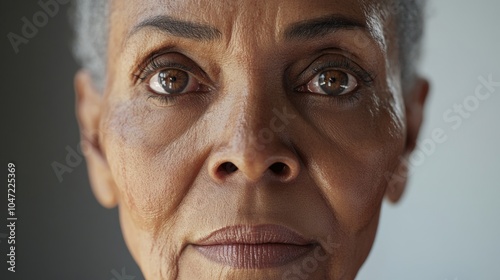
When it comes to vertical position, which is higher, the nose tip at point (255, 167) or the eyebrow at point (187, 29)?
the eyebrow at point (187, 29)

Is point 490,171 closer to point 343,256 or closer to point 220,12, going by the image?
point 343,256

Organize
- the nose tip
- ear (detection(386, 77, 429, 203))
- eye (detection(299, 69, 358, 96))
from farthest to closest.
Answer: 1. ear (detection(386, 77, 429, 203))
2. eye (detection(299, 69, 358, 96))
3. the nose tip

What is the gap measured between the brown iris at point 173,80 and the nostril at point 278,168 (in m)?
0.15

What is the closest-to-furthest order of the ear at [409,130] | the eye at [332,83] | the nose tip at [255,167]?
1. the nose tip at [255,167]
2. the eye at [332,83]
3. the ear at [409,130]

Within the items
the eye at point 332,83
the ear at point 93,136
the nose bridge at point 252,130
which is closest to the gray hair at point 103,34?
the ear at point 93,136

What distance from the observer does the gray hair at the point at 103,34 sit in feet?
3.40

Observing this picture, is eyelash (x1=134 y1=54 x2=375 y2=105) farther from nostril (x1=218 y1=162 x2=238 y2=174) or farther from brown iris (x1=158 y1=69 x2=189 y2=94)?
nostril (x1=218 y1=162 x2=238 y2=174)

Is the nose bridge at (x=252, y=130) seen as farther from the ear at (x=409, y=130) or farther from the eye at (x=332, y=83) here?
the ear at (x=409, y=130)

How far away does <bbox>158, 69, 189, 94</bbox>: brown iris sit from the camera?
36.2 inches

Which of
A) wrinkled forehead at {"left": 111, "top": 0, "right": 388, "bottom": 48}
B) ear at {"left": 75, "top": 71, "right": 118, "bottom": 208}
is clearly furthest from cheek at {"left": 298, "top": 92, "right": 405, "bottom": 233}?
ear at {"left": 75, "top": 71, "right": 118, "bottom": 208}

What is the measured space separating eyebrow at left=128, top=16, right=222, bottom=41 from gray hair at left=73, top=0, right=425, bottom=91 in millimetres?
157

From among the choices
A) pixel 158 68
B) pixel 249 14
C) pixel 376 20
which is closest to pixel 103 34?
pixel 158 68

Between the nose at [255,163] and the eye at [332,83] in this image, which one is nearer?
the nose at [255,163]

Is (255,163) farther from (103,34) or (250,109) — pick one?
(103,34)
